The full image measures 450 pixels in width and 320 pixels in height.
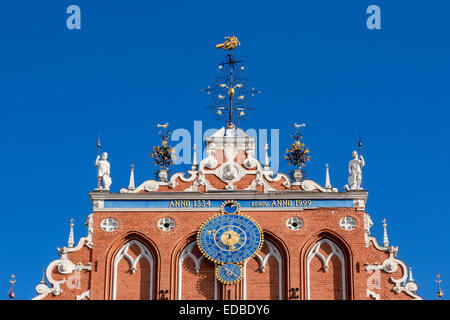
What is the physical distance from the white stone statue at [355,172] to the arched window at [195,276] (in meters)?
5.15

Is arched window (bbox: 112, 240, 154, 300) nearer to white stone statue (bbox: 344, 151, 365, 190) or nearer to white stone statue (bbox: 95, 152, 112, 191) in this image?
white stone statue (bbox: 95, 152, 112, 191)

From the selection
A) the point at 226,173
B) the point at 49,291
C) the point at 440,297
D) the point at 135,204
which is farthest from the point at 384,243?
the point at 49,291

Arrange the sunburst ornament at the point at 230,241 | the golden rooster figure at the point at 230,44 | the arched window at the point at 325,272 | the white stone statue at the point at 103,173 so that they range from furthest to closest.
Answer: the golden rooster figure at the point at 230,44 → the white stone statue at the point at 103,173 → the sunburst ornament at the point at 230,241 → the arched window at the point at 325,272

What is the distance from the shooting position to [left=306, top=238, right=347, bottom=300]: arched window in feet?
130

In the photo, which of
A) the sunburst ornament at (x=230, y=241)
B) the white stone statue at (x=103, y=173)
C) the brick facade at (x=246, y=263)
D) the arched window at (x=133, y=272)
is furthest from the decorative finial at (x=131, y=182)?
the sunburst ornament at (x=230, y=241)

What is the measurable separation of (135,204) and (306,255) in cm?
566

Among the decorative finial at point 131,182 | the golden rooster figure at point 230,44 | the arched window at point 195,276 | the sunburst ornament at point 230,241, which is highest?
the golden rooster figure at point 230,44

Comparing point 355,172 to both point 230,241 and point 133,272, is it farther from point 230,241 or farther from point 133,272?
point 133,272

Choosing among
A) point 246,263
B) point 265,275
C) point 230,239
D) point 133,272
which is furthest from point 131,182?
point 265,275

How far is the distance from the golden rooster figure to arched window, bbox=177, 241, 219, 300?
7.65m

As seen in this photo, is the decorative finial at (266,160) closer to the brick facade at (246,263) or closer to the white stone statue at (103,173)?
the brick facade at (246,263)

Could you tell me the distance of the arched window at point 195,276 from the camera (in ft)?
130
